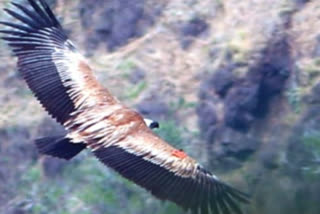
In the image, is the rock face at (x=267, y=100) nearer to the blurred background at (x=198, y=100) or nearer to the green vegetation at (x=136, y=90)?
the blurred background at (x=198, y=100)

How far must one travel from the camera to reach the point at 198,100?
457 inches

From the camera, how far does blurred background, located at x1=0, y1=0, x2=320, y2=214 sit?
10578 millimetres

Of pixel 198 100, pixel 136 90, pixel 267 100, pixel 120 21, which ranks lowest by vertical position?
pixel 267 100

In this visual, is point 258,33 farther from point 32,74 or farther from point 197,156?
point 32,74

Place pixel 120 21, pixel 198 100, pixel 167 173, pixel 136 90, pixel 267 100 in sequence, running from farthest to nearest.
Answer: pixel 120 21 → pixel 136 90 → pixel 198 100 → pixel 267 100 → pixel 167 173

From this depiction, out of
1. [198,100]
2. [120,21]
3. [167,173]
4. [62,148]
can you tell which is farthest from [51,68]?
[120,21]

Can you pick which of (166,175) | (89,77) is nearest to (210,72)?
(89,77)

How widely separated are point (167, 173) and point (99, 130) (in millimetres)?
782

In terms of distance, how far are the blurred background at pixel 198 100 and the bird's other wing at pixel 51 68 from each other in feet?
6.62

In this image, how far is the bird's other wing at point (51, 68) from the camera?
8.41 meters

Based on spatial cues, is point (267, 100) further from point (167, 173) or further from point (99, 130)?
point (167, 173)

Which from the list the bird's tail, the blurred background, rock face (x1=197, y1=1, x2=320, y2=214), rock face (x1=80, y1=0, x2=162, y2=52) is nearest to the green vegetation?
the blurred background

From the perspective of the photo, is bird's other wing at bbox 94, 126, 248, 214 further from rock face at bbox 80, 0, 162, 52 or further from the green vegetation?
rock face at bbox 80, 0, 162, 52

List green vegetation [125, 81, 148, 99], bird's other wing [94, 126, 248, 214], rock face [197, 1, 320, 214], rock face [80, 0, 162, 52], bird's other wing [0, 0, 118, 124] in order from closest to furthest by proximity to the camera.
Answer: bird's other wing [94, 126, 248, 214] < bird's other wing [0, 0, 118, 124] < rock face [197, 1, 320, 214] < green vegetation [125, 81, 148, 99] < rock face [80, 0, 162, 52]
